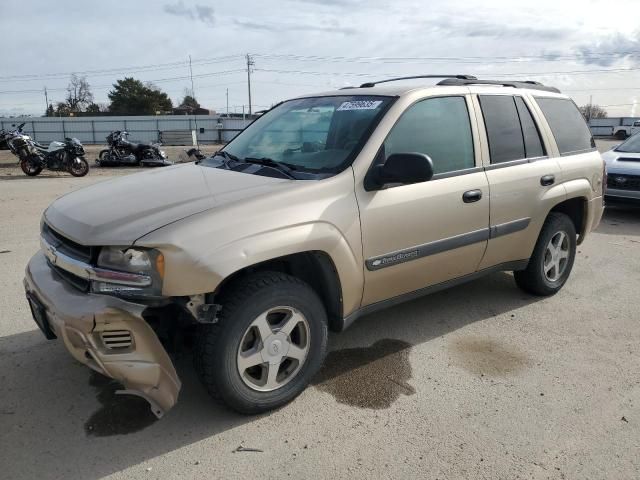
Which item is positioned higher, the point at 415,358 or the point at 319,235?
the point at 319,235

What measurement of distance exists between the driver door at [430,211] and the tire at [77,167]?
1314 centimetres

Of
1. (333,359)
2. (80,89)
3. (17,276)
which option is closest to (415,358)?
(333,359)

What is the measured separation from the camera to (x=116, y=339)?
8.30ft

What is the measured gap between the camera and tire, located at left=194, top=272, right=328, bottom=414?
2699 mm

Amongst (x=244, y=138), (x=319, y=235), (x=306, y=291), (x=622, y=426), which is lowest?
(x=622, y=426)

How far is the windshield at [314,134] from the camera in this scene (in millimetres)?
3357

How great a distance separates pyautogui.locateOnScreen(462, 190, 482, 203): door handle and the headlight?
7.01ft

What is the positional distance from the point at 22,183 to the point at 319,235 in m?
12.2

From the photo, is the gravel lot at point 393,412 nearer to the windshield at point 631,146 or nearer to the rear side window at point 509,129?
the rear side window at point 509,129

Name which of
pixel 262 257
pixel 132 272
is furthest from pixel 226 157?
pixel 132 272

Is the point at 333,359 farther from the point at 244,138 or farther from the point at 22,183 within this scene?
the point at 22,183

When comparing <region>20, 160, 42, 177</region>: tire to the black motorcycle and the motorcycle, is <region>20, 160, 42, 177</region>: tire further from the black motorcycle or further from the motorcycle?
the black motorcycle

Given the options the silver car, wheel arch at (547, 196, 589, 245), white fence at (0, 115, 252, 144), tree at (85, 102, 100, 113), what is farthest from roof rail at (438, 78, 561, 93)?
tree at (85, 102, 100, 113)

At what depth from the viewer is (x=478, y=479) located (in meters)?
2.49
